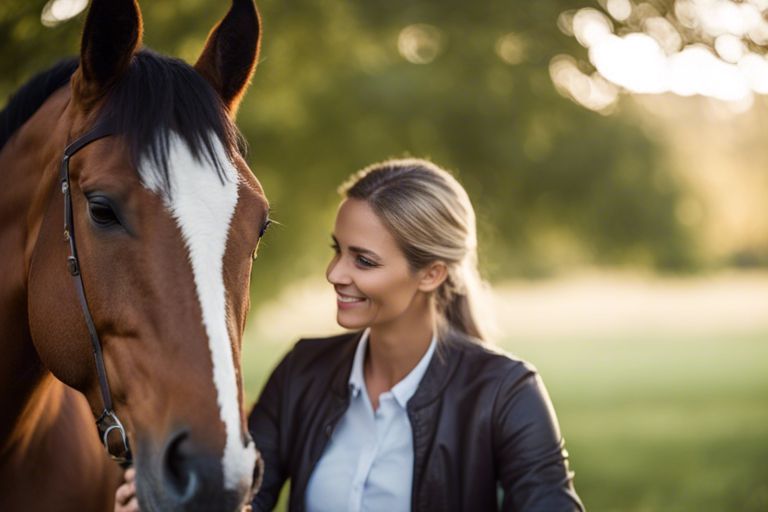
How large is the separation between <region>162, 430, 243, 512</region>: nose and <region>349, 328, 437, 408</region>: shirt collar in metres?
1.33

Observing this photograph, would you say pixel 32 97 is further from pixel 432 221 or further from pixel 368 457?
pixel 368 457

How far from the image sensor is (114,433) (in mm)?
2010

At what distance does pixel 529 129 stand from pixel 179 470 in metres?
6.14

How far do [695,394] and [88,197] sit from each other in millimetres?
15877

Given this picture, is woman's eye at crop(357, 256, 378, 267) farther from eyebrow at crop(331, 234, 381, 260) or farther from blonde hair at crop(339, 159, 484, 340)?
blonde hair at crop(339, 159, 484, 340)

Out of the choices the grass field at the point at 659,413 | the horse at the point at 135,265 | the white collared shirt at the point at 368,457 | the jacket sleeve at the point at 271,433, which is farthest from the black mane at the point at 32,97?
the grass field at the point at 659,413

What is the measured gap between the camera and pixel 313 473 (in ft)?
10.1

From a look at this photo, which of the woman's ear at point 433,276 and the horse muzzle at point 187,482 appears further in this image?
the woman's ear at point 433,276

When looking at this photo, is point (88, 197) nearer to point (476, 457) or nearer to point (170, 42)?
point (476, 457)

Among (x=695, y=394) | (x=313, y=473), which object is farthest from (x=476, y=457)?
(x=695, y=394)

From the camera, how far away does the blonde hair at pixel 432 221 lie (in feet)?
10.2

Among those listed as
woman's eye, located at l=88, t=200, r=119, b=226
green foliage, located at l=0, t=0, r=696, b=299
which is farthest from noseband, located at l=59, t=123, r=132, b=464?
green foliage, located at l=0, t=0, r=696, b=299

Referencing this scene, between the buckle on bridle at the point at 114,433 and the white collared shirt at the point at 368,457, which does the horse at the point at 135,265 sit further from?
the white collared shirt at the point at 368,457

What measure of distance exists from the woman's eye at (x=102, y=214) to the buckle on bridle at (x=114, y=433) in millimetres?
471
